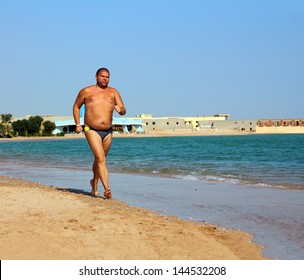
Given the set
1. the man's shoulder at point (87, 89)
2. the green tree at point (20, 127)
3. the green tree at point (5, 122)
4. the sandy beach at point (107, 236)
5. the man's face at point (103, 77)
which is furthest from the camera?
the green tree at point (5, 122)

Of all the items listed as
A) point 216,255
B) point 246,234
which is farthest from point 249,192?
point 216,255

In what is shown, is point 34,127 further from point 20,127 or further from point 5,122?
point 5,122

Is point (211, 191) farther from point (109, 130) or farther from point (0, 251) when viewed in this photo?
point (0, 251)

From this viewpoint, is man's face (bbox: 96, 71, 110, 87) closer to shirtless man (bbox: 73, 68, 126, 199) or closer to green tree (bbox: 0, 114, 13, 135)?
shirtless man (bbox: 73, 68, 126, 199)

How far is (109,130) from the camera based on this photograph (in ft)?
27.5

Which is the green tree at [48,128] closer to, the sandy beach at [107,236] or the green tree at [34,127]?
the green tree at [34,127]

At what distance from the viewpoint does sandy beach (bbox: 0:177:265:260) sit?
4.54 meters

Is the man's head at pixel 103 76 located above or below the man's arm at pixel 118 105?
above

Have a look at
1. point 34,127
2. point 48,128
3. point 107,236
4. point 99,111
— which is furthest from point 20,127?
point 107,236

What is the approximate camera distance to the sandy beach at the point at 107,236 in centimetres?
454

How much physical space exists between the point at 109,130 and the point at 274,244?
3809mm

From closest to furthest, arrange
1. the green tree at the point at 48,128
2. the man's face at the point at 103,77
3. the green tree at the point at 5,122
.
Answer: the man's face at the point at 103,77 → the green tree at the point at 48,128 → the green tree at the point at 5,122

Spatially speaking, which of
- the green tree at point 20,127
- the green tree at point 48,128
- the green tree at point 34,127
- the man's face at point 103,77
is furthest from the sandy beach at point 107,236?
the green tree at point 48,128

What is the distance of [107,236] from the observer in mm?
5164
